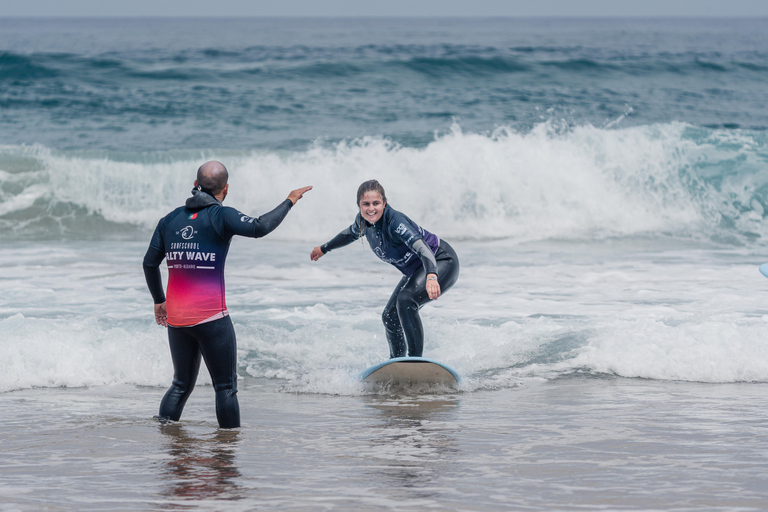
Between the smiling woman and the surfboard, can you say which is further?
the surfboard

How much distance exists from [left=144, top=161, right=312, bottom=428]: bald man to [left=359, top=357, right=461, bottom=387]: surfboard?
1595mm

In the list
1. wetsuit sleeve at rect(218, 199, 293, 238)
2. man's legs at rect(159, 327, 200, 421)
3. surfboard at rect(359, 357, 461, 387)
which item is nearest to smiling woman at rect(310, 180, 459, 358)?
surfboard at rect(359, 357, 461, 387)

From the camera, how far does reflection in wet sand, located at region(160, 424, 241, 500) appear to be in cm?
402

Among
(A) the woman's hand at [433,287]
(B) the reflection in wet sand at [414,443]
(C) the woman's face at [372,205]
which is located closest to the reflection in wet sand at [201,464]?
(B) the reflection in wet sand at [414,443]

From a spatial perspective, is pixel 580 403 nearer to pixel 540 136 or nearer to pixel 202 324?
pixel 202 324

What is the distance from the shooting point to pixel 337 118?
23719mm

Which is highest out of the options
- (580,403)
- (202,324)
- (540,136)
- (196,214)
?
(540,136)

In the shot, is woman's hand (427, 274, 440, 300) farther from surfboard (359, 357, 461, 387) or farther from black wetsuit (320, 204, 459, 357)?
surfboard (359, 357, 461, 387)

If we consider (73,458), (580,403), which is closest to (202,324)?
(73,458)

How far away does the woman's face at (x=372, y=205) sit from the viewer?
6.00 metres

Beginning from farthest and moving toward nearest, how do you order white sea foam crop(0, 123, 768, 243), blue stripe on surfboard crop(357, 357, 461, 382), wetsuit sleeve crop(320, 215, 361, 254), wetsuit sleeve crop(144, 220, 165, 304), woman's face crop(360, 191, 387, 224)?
white sea foam crop(0, 123, 768, 243), wetsuit sleeve crop(320, 215, 361, 254), blue stripe on surfboard crop(357, 357, 461, 382), woman's face crop(360, 191, 387, 224), wetsuit sleeve crop(144, 220, 165, 304)

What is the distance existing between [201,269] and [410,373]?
2.14 meters

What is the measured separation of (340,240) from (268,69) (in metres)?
24.7

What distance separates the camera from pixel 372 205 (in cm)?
600
